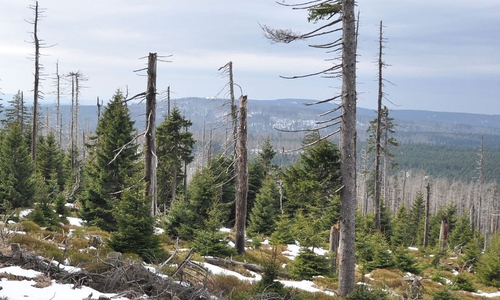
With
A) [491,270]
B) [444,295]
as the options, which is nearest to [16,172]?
[444,295]

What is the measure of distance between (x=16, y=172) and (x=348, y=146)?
15223 millimetres

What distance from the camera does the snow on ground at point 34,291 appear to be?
4812 mm

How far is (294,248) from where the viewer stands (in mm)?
19875

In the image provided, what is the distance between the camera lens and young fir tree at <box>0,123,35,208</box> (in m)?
16.3

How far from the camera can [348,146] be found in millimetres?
8750

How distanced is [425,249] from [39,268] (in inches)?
1027

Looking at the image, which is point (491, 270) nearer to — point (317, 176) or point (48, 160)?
point (317, 176)

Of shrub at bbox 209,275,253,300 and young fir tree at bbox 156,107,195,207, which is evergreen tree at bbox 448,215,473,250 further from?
shrub at bbox 209,275,253,300

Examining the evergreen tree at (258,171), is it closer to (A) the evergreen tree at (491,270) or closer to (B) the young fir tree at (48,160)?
(B) the young fir tree at (48,160)

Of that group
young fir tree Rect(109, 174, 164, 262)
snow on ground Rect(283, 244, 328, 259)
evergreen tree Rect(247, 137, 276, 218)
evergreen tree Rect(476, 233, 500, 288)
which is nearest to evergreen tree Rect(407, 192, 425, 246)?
evergreen tree Rect(247, 137, 276, 218)

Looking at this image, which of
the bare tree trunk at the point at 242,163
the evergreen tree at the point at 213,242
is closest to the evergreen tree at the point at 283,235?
the bare tree trunk at the point at 242,163

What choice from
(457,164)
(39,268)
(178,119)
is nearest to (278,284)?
(39,268)

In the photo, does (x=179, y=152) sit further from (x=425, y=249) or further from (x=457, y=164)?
(x=457, y=164)

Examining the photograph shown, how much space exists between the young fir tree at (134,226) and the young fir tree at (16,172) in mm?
9661
